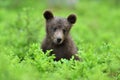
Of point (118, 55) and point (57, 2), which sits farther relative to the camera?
point (57, 2)

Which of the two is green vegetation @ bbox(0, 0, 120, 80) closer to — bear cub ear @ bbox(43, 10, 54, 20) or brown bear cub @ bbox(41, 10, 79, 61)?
brown bear cub @ bbox(41, 10, 79, 61)

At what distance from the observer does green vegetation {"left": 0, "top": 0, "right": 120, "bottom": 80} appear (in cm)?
886

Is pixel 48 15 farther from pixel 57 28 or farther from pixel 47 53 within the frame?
pixel 47 53

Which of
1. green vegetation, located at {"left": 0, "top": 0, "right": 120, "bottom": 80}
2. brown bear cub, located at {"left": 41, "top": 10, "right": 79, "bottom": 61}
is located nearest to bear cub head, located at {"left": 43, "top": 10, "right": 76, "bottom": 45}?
brown bear cub, located at {"left": 41, "top": 10, "right": 79, "bottom": 61}

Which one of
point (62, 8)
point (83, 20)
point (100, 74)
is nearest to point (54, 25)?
point (100, 74)

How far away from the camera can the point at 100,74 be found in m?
8.80

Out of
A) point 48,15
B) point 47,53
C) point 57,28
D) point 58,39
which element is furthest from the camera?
point 48,15

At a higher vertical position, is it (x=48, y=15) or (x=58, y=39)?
(x=48, y=15)

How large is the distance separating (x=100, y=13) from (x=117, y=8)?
2756 millimetres

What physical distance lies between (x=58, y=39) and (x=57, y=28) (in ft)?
1.34

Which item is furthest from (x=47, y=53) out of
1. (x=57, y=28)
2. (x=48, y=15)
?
(x=48, y=15)

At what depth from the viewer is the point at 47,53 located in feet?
33.6

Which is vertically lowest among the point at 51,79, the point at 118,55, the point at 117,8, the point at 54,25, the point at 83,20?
the point at 51,79

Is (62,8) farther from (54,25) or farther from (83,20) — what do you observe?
(54,25)
